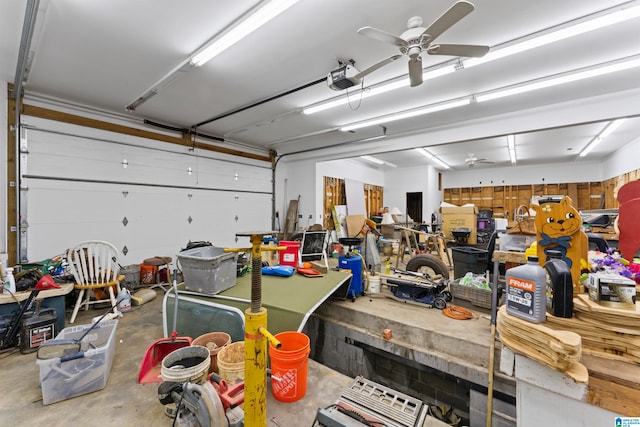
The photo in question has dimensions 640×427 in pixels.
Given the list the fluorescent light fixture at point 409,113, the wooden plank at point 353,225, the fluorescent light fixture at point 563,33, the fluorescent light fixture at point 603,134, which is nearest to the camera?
the fluorescent light fixture at point 563,33

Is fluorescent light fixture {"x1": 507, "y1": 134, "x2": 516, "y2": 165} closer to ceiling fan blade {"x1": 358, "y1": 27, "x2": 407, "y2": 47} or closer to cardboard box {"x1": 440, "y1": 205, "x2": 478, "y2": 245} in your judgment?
cardboard box {"x1": 440, "y1": 205, "x2": 478, "y2": 245}

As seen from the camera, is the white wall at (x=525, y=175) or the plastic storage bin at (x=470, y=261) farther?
the white wall at (x=525, y=175)

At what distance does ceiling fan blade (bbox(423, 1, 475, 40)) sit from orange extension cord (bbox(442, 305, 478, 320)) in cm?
286

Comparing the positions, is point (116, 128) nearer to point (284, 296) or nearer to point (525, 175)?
point (284, 296)

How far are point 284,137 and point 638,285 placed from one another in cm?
625

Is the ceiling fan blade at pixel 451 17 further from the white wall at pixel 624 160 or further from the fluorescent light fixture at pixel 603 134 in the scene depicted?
the white wall at pixel 624 160

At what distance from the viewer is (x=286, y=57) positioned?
3.12 m

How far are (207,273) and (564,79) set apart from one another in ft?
17.2

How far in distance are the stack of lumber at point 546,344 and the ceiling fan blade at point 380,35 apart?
2.31 metres

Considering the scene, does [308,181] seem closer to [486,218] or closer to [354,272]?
[354,272]

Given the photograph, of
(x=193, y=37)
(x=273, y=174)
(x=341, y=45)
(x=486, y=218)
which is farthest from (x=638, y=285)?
(x=486, y=218)

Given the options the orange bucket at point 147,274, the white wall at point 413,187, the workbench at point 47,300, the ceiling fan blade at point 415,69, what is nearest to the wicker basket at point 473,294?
the ceiling fan blade at point 415,69

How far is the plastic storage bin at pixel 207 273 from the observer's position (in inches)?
98.0

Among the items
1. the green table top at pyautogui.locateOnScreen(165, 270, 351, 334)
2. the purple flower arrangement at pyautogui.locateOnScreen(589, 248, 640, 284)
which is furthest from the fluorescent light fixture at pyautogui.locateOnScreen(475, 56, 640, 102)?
the green table top at pyautogui.locateOnScreen(165, 270, 351, 334)
